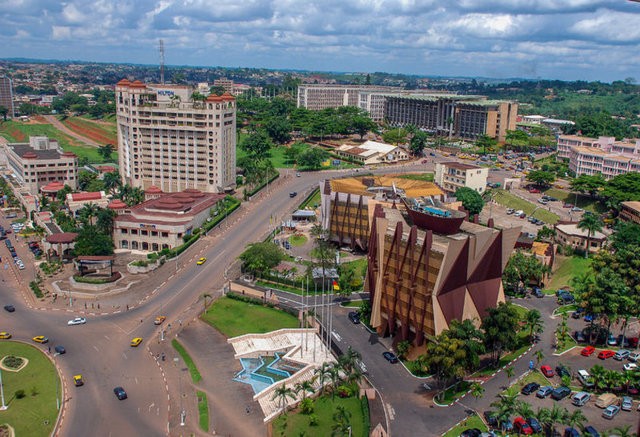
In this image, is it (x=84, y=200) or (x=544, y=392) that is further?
(x=84, y=200)

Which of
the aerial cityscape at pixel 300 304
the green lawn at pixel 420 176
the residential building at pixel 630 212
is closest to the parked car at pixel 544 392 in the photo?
the aerial cityscape at pixel 300 304

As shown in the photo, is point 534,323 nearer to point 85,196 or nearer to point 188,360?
point 188,360

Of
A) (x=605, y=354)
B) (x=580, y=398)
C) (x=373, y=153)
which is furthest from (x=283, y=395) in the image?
(x=373, y=153)

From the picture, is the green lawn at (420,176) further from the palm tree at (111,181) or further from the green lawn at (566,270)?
the palm tree at (111,181)

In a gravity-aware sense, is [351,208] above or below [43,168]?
above

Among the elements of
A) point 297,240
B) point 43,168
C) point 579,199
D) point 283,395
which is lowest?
point 283,395

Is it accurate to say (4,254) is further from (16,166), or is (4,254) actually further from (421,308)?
(421,308)
